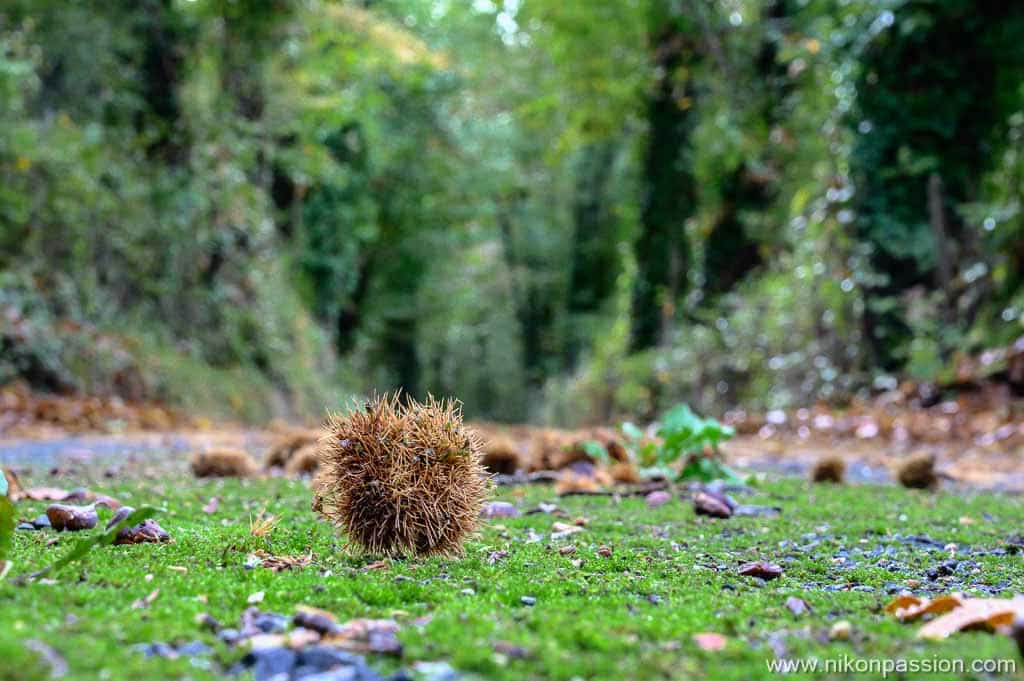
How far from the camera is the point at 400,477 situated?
2.54 metres

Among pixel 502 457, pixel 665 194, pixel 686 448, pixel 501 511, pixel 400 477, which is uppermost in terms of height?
pixel 665 194

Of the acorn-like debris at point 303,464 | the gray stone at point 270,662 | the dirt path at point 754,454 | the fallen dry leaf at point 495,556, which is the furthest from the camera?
the dirt path at point 754,454

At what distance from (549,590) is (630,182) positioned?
21539 millimetres

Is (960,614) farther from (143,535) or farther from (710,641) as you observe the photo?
(143,535)

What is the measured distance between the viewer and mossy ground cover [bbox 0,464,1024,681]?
170 cm

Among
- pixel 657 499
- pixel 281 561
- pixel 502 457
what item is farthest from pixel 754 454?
pixel 281 561

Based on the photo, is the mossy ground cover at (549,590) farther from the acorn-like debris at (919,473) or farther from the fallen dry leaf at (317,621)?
the acorn-like debris at (919,473)

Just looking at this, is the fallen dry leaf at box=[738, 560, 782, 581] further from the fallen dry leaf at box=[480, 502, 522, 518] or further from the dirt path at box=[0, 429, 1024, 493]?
the dirt path at box=[0, 429, 1024, 493]

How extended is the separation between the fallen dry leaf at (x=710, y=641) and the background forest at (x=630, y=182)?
806 cm

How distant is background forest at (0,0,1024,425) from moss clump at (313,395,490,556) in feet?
25.2

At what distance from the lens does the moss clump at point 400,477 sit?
2.55m

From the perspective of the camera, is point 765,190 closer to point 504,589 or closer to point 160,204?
point 160,204

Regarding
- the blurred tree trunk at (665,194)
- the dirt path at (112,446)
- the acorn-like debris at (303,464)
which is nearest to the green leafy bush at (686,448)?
the acorn-like debris at (303,464)

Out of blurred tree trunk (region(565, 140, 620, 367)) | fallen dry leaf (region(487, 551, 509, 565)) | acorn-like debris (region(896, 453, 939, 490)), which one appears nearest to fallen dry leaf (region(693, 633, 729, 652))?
fallen dry leaf (region(487, 551, 509, 565))
